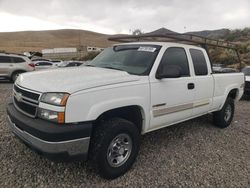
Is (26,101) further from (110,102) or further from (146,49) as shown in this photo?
(146,49)

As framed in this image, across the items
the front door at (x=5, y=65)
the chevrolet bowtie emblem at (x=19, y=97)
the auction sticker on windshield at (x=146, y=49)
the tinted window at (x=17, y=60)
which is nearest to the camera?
the chevrolet bowtie emblem at (x=19, y=97)

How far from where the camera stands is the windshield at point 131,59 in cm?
373

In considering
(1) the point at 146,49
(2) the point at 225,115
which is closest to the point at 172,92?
(1) the point at 146,49

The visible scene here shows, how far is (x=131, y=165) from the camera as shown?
344cm

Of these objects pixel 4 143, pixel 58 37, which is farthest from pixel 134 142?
pixel 58 37

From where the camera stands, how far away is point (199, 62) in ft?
15.6

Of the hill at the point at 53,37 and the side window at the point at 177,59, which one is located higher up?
the hill at the point at 53,37

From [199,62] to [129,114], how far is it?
6.92 feet

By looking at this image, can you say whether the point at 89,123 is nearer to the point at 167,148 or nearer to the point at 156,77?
the point at 156,77

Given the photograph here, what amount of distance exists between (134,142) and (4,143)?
2.26 m

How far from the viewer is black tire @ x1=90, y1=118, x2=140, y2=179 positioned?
2.98 metres

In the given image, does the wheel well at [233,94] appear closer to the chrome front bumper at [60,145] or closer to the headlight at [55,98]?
the chrome front bumper at [60,145]

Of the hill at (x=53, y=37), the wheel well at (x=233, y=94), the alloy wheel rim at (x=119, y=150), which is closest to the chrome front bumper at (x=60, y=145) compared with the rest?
the alloy wheel rim at (x=119, y=150)

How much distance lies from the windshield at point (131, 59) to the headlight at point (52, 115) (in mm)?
1398
